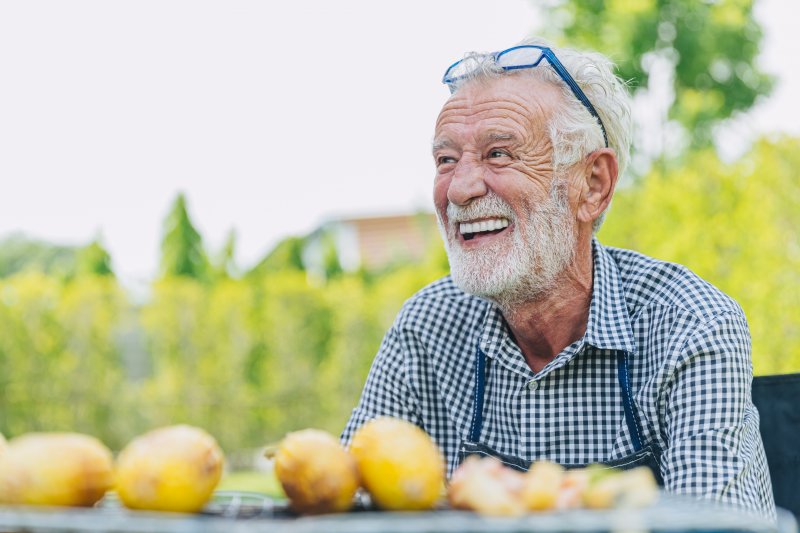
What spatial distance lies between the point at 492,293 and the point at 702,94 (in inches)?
663

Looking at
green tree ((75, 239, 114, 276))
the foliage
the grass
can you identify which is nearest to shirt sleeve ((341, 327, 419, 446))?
the foliage

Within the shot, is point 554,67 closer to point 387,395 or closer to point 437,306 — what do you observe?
point 437,306

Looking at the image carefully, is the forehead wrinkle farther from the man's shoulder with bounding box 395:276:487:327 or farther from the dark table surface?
the dark table surface

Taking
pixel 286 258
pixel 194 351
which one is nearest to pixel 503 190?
pixel 194 351

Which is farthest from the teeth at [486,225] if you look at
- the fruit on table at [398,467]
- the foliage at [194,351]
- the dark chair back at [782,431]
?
the foliage at [194,351]

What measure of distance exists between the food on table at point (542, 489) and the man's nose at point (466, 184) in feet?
3.99

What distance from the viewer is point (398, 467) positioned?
123 centimetres

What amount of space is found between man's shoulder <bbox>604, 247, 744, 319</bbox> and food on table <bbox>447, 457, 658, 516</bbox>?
3.32ft

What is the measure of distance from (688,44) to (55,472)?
17614 millimetres

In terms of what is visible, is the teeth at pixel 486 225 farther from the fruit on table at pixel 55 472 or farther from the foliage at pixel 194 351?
the foliage at pixel 194 351

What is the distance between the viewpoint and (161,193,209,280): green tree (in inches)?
566

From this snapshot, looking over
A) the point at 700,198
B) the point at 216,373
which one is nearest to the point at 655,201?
the point at 700,198

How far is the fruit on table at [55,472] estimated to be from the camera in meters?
1.13

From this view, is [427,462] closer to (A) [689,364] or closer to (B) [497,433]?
(A) [689,364]
